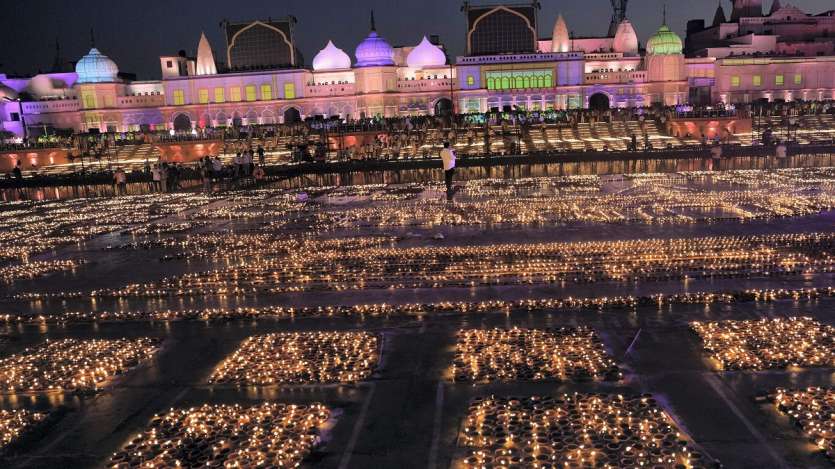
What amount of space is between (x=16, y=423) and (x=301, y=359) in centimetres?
239

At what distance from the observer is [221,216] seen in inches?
645

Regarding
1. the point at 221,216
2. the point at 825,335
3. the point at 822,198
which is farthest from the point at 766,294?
the point at 221,216

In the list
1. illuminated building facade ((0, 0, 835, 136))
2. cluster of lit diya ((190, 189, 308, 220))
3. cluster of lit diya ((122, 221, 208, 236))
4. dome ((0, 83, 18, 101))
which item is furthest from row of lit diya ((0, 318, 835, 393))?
dome ((0, 83, 18, 101))

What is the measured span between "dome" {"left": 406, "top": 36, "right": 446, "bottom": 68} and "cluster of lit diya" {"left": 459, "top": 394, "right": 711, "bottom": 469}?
65256 mm

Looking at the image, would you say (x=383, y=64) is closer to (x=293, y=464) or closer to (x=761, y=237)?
(x=761, y=237)

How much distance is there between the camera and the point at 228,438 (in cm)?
482

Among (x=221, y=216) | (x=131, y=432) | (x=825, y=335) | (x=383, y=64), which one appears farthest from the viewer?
(x=383, y=64)

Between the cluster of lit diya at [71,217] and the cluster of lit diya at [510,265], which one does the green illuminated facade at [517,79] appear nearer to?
the cluster of lit diya at [71,217]

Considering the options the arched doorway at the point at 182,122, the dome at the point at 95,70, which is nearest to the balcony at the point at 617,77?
the arched doorway at the point at 182,122

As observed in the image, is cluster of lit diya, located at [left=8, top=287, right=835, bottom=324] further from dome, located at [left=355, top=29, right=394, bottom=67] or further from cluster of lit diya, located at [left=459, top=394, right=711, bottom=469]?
dome, located at [left=355, top=29, right=394, bottom=67]

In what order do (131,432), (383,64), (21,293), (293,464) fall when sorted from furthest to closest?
(383,64), (21,293), (131,432), (293,464)

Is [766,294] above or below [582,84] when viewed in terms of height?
below

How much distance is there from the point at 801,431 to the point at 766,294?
3.45 metres

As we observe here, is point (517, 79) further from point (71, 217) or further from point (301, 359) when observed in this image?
point (301, 359)
